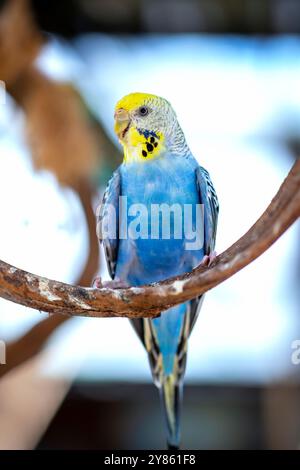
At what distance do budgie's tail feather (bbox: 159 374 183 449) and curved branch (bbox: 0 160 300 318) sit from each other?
573 mm

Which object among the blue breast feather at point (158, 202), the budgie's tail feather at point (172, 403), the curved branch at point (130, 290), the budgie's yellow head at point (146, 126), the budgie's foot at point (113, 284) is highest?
the budgie's yellow head at point (146, 126)

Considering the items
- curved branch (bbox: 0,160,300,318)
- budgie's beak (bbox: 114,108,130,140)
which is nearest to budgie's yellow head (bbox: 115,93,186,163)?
budgie's beak (bbox: 114,108,130,140)

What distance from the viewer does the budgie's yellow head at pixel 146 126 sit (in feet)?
5.66

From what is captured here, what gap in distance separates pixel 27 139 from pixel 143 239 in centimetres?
113

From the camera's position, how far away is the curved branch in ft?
4.27

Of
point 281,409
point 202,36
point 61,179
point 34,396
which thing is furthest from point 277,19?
point 34,396

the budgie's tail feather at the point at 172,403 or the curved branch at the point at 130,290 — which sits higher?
the curved branch at the point at 130,290

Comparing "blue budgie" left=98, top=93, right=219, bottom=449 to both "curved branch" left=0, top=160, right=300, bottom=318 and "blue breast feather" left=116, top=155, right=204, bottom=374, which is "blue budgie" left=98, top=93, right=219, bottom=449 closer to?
"blue breast feather" left=116, top=155, right=204, bottom=374

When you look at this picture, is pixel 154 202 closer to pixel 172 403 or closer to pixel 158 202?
pixel 158 202

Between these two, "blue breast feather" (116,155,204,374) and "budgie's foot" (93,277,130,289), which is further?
"blue breast feather" (116,155,204,374)

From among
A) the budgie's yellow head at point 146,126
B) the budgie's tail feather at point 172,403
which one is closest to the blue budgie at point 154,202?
the budgie's yellow head at point 146,126

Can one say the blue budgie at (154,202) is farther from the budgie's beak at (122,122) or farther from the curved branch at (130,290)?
the curved branch at (130,290)

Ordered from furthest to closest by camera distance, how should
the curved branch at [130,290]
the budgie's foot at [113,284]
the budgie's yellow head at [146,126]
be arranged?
the budgie's yellow head at [146,126]
the budgie's foot at [113,284]
the curved branch at [130,290]

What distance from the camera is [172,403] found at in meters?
2.00
